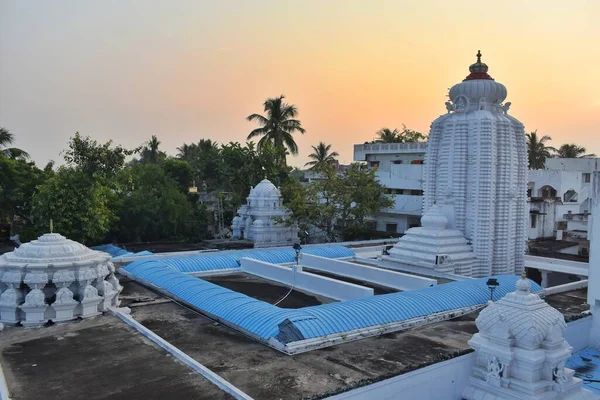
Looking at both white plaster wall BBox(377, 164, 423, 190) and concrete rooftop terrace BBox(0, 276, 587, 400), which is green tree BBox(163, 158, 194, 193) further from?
concrete rooftop terrace BBox(0, 276, 587, 400)

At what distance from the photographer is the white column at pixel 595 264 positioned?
62.1 feet

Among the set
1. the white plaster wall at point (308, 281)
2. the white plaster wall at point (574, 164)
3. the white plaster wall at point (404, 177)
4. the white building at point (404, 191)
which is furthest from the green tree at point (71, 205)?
the white plaster wall at point (574, 164)

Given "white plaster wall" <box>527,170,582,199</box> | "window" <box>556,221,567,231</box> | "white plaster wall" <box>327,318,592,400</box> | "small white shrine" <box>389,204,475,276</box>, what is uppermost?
"white plaster wall" <box>527,170,582,199</box>

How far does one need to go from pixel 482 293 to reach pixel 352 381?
9691 mm

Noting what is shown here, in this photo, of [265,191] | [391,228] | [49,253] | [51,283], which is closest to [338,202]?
[265,191]

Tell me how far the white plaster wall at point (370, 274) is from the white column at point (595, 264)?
18.1ft

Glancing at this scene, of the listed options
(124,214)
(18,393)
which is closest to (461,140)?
(18,393)

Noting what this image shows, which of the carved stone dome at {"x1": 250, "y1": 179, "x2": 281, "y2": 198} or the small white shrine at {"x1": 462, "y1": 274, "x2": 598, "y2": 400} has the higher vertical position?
the carved stone dome at {"x1": 250, "y1": 179, "x2": 281, "y2": 198}

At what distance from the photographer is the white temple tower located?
25984mm

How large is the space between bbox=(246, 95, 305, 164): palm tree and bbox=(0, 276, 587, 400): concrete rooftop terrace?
3748cm

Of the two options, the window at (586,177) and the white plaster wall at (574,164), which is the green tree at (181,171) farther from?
the window at (586,177)

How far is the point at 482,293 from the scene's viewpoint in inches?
778

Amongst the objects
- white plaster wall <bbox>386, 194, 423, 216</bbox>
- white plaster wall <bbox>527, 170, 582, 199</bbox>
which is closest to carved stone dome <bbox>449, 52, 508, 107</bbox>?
white plaster wall <bbox>386, 194, 423, 216</bbox>

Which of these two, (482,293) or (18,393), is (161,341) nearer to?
(18,393)
